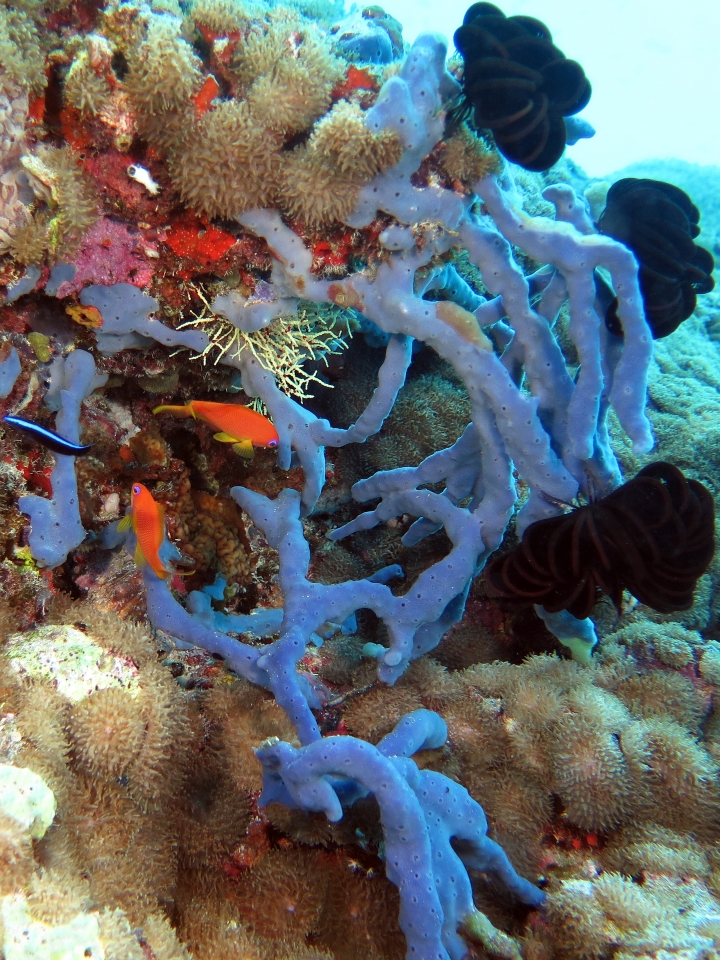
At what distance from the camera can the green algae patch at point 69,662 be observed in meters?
2.22

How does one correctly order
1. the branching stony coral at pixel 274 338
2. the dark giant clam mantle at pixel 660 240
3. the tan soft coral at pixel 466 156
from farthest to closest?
the branching stony coral at pixel 274 338 → the dark giant clam mantle at pixel 660 240 → the tan soft coral at pixel 466 156

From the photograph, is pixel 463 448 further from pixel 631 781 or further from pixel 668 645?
pixel 631 781

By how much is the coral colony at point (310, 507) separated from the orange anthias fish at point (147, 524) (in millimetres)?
15

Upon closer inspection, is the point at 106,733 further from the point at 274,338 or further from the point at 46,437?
the point at 274,338

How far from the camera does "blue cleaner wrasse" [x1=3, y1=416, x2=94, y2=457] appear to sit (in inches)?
93.9

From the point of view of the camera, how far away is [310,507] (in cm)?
328

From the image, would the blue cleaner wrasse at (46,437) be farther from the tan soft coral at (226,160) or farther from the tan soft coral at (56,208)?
the tan soft coral at (226,160)

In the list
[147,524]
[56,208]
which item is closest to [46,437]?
[147,524]

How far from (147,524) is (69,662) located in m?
0.70

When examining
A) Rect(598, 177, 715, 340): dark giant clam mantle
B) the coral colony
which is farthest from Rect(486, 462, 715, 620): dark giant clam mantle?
Rect(598, 177, 715, 340): dark giant clam mantle

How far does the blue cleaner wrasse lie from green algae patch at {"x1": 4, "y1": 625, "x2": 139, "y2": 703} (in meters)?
0.83

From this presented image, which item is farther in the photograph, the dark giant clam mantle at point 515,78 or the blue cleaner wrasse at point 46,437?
the blue cleaner wrasse at point 46,437

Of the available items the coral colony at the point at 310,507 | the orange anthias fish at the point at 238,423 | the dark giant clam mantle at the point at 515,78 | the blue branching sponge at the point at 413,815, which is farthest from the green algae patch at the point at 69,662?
the dark giant clam mantle at the point at 515,78

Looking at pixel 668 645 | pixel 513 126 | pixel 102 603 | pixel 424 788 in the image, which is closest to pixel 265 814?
pixel 424 788
